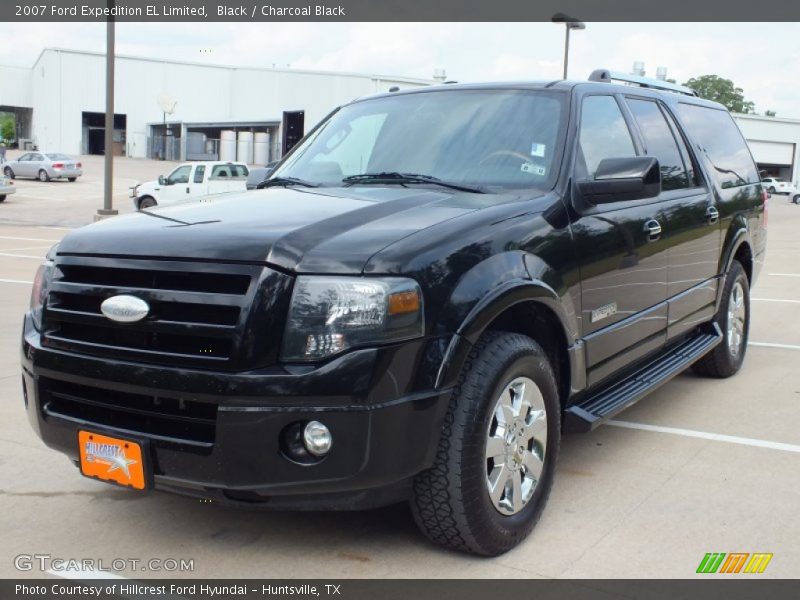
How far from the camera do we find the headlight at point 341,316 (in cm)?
298

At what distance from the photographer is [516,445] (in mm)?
3482

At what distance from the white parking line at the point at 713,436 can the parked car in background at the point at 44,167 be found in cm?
4135

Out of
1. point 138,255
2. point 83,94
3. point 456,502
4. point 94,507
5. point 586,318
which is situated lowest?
→ point 94,507

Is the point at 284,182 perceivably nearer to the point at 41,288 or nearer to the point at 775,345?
the point at 41,288

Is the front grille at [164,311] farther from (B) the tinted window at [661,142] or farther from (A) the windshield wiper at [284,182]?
(B) the tinted window at [661,142]

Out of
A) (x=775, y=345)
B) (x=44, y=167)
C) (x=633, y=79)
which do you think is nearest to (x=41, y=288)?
(x=633, y=79)

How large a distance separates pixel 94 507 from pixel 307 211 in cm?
168

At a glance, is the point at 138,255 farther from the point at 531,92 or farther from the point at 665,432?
the point at 665,432

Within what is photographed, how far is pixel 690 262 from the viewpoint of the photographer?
535cm

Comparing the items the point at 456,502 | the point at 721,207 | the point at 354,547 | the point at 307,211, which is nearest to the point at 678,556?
the point at 456,502

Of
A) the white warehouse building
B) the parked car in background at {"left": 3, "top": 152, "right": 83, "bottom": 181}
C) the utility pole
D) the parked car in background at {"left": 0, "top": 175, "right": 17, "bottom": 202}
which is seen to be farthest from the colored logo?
the white warehouse building

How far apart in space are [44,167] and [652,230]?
1680 inches

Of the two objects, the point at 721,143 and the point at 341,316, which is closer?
the point at 341,316
